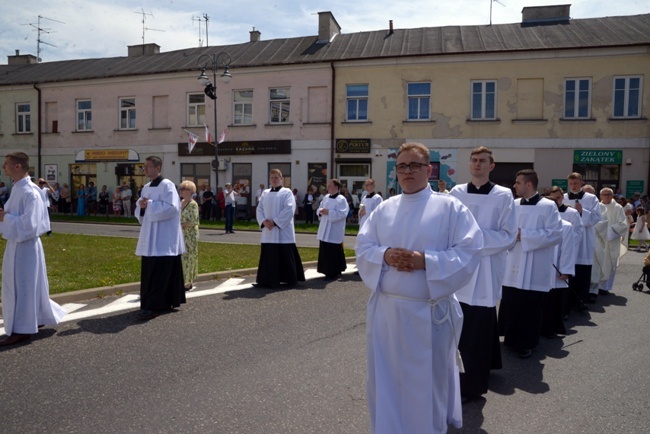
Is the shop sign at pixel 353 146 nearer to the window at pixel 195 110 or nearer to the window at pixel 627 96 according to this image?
the window at pixel 195 110

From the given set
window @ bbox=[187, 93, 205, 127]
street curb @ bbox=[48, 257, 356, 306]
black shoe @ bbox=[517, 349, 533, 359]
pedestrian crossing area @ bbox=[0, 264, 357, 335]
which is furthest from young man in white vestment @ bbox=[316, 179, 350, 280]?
window @ bbox=[187, 93, 205, 127]

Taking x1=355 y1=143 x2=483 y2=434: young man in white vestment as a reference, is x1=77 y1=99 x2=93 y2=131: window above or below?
above

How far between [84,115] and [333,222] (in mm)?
27187

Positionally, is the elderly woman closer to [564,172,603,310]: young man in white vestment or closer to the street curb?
the street curb

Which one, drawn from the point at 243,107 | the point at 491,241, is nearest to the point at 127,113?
the point at 243,107

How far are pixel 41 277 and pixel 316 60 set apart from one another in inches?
946

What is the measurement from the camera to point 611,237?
10883 mm

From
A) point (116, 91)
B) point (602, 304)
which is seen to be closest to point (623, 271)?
point (602, 304)

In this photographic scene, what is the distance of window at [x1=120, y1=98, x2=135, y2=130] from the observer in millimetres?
32719

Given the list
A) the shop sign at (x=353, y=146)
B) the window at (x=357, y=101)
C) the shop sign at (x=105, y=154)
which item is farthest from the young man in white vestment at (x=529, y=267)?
the shop sign at (x=105, y=154)

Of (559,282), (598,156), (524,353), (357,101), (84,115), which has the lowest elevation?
(524,353)

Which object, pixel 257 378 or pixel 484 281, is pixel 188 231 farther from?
pixel 484 281

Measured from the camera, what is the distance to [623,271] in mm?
13602

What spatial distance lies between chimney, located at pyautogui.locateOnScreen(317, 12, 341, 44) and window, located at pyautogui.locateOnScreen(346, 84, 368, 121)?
14.4 ft
